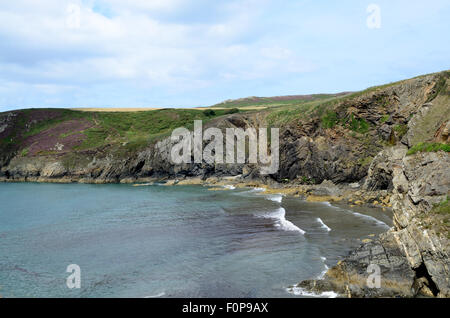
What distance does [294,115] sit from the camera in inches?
2579

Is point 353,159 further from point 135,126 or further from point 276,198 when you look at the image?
point 135,126

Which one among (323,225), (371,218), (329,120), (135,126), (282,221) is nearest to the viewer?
(323,225)

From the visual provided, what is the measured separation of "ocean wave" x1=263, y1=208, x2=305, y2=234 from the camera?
29.3m

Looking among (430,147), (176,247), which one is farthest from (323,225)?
(176,247)

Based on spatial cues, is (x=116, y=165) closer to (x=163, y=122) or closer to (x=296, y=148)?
(x=163, y=122)

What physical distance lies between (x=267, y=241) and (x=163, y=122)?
3392 inches

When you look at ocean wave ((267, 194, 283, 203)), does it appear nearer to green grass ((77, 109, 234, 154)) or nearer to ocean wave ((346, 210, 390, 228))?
ocean wave ((346, 210, 390, 228))

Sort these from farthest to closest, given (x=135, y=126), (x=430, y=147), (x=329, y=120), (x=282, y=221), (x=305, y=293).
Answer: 1. (x=135, y=126)
2. (x=329, y=120)
3. (x=282, y=221)
4. (x=430, y=147)
5. (x=305, y=293)

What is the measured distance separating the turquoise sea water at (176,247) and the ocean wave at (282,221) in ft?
0.34

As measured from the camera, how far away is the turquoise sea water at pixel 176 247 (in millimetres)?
18125

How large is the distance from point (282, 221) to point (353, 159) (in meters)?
24.0

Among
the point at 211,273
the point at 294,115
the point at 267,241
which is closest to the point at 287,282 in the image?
the point at 211,273

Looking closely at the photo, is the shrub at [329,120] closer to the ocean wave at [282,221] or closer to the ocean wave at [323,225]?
the ocean wave at [282,221]

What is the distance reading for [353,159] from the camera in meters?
51.1
